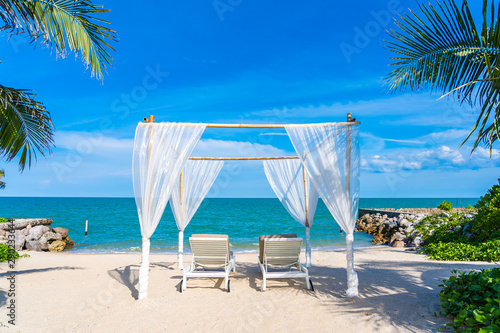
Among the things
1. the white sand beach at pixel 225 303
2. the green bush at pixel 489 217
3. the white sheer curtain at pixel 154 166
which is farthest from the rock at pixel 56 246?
the green bush at pixel 489 217

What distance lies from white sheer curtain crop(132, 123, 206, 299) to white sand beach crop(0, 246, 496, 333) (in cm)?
63

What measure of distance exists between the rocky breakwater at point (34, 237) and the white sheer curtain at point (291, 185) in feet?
28.2

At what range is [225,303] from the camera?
12.4ft

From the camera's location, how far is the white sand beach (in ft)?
9.95

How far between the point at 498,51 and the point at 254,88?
301 inches

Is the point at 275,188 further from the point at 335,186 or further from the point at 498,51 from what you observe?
the point at 498,51

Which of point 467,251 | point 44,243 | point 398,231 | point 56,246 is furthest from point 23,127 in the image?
point 398,231

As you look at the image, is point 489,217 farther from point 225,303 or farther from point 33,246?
point 33,246

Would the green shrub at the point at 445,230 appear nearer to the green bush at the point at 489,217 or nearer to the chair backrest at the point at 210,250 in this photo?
the green bush at the point at 489,217

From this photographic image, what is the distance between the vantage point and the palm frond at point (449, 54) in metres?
2.71

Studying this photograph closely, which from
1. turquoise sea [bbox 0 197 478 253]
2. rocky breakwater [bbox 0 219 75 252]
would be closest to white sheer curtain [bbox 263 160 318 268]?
turquoise sea [bbox 0 197 478 253]

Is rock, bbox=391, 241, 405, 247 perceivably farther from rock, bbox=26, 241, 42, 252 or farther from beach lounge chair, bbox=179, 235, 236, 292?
rock, bbox=26, 241, 42, 252

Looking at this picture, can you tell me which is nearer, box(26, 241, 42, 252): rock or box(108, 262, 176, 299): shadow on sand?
box(108, 262, 176, 299): shadow on sand

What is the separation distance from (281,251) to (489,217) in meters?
5.38
